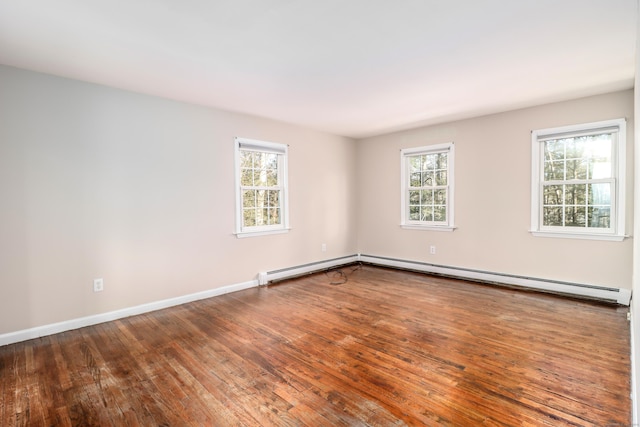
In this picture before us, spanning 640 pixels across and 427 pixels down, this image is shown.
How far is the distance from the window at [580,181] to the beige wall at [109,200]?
12.2 ft

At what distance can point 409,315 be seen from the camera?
11.1 ft

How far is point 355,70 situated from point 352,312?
8.15ft

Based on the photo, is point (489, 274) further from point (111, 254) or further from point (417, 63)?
point (111, 254)

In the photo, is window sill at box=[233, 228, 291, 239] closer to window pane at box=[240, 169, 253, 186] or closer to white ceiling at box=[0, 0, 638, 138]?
window pane at box=[240, 169, 253, 186]

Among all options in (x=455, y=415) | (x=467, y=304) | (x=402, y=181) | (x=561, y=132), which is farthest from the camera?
(x=402, y=181)

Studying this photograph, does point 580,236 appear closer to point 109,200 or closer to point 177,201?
point 177,201

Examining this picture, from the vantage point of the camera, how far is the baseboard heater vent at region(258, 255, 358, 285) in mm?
4691

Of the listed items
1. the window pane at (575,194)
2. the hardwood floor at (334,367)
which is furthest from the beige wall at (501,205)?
the hardwood floor at (334,367)

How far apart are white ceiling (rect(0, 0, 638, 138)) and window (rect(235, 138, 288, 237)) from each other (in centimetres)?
85

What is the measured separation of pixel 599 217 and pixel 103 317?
5.72 metres

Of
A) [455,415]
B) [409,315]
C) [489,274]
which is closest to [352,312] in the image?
[409,315]

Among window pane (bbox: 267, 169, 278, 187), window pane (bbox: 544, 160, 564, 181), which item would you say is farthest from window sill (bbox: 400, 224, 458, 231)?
window pane (bbox: 267, 169, 278, 187)

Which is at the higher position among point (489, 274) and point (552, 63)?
point (552, 63)

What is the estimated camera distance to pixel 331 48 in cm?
254
